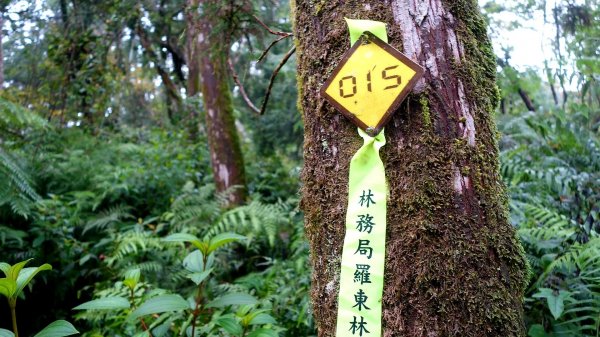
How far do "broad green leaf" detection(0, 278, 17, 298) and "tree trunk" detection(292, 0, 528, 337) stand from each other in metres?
1.00

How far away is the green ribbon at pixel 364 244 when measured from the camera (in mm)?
1280

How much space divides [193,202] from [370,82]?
12.1 feet

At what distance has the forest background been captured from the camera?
6.87ft

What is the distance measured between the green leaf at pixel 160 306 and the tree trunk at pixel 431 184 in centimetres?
51

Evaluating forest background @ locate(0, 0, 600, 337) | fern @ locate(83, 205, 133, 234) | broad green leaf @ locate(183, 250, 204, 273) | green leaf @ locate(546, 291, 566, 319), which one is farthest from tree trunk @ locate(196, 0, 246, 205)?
green leaf @ locate(546, 291, 566, 319)

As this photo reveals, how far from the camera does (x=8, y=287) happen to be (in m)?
1.43

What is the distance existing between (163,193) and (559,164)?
421 cm

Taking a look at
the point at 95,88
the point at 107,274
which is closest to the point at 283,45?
the point at 95,88

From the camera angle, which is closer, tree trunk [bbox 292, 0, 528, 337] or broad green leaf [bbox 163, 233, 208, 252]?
tree trunk [bbox 292, 0, 528, 337]

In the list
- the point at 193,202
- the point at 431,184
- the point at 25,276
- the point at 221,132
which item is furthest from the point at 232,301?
the point at 221,132

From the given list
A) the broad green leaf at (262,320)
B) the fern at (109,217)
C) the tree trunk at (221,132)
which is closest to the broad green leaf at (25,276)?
the broad green leaf at (262,320)

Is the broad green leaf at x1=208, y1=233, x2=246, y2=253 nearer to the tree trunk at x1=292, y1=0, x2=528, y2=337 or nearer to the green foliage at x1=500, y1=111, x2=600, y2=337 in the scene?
the tree trunk at x1=292, y1=0, x2=528, y2=337

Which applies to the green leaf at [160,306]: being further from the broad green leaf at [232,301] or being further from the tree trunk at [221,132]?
the tree trunk at [221,132]

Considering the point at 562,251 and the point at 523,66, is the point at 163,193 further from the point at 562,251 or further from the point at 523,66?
the point at 523,66
